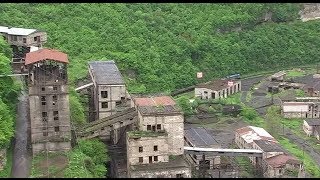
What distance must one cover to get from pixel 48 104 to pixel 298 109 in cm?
3614

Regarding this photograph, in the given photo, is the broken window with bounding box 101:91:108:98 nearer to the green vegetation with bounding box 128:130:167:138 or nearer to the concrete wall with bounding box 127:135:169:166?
the green vegetation with bounding box 128:130:167:138

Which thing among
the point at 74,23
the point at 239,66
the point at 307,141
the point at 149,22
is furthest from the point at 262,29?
the point at 307,141

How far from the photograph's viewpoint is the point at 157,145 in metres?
50.4

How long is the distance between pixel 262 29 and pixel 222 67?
55.6ft

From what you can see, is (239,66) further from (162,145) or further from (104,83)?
(162,145)

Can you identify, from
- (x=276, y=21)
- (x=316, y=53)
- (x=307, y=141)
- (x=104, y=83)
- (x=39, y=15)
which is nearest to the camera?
(x=104, y=83)

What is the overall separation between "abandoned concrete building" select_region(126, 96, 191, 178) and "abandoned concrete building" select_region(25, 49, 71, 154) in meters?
5.76

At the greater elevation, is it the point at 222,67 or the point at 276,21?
the point at 276,21

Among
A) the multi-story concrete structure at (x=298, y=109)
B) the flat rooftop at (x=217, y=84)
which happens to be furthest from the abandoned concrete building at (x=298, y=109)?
the flat rooftop at (x=217, y=84)

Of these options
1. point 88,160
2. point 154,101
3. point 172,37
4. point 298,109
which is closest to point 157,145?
point 154,101

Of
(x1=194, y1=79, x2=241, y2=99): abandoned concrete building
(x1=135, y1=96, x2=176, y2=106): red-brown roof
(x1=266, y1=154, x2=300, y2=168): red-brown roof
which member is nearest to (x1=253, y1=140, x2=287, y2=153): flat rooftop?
(x1=266, y1=154, x2=300, y2=168): red-brown roof

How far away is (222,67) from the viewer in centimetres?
9662

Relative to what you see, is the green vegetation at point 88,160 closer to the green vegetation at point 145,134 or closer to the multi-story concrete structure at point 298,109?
the green vegetation at point 145,134

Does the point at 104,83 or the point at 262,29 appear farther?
the point at 262,29
